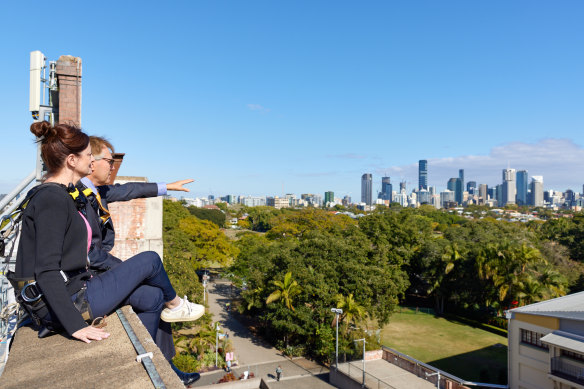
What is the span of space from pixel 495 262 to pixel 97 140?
25692 millimetres

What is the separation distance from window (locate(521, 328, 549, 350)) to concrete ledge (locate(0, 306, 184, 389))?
1605cm

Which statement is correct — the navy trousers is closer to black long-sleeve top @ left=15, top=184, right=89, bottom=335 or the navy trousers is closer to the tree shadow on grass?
black long-sleeve top @ left=15, top=184, right=89, bottom=335

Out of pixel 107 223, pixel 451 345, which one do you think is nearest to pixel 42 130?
pixel 107 223

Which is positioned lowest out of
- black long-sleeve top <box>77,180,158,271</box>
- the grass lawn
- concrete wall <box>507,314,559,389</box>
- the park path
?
the grass lawn

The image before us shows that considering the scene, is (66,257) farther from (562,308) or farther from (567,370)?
(562,308)

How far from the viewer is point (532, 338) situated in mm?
14703

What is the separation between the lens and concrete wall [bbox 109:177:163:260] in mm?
7254

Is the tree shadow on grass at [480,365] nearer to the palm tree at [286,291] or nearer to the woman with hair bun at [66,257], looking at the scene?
the palm tree at [286,291]

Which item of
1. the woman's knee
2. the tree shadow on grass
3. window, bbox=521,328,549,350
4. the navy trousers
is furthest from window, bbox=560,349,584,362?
the woman's knee

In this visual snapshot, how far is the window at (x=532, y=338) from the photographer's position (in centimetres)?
1431

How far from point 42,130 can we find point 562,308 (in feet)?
57.8

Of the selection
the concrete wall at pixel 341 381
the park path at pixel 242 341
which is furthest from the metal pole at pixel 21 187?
the park path at pixel 242 341

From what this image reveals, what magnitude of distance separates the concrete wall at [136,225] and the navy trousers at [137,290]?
440 centimetres

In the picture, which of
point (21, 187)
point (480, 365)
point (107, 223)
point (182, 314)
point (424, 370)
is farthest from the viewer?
point (480, 365)
